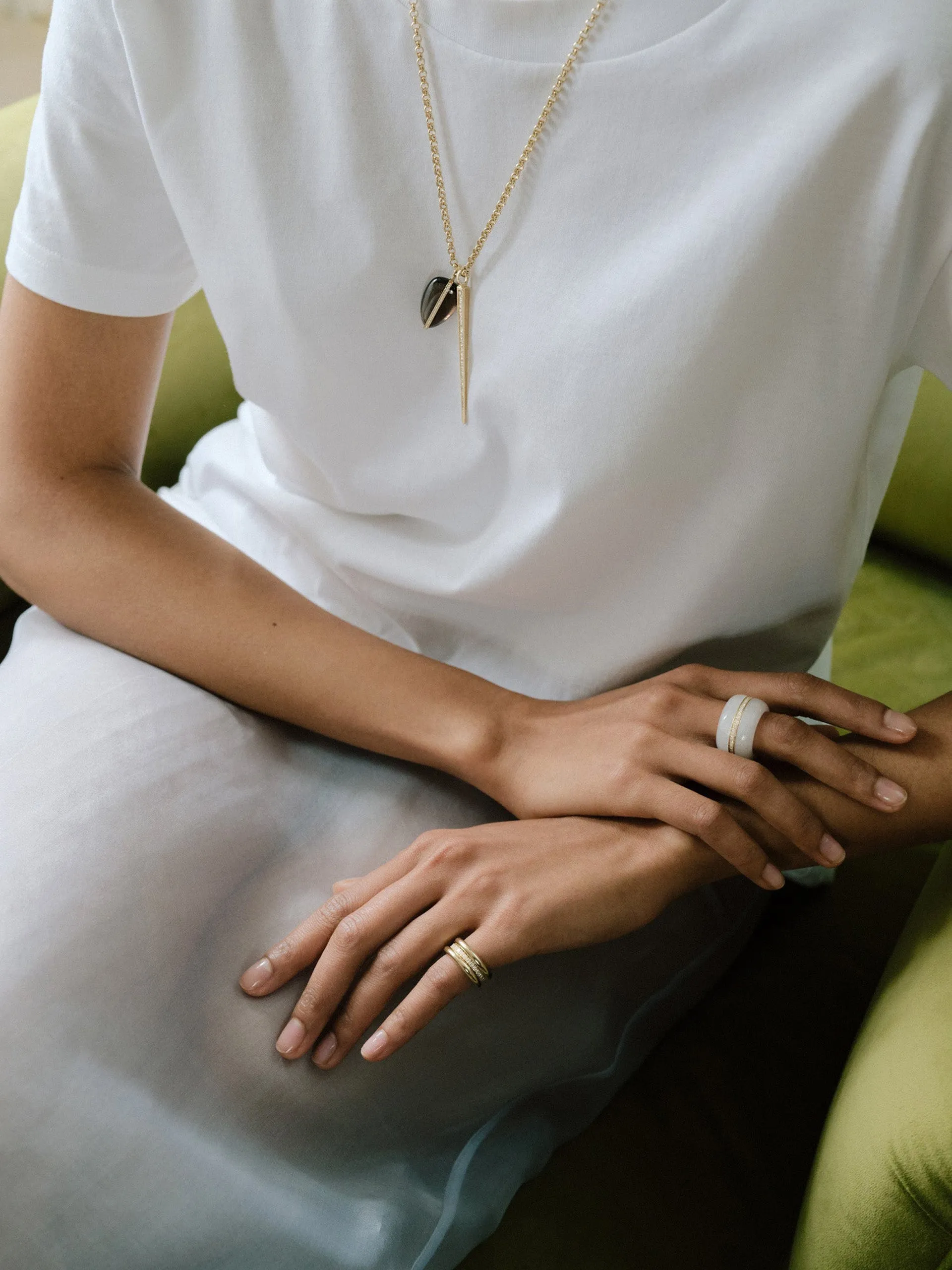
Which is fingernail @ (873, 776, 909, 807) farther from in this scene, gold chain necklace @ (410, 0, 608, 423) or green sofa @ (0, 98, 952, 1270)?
gold chain necklace @ (410, 0, 608, 423)

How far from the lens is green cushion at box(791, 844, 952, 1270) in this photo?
563 millimetres

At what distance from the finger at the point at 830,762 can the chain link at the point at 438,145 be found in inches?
14.7

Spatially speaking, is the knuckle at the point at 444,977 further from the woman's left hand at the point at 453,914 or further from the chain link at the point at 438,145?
the chain link at the point at 438,145

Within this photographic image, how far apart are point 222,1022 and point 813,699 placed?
17.4 inches

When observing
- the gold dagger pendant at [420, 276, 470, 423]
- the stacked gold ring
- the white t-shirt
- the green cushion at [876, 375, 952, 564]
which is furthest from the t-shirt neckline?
the green cushion at [876, 375, 952, 564]

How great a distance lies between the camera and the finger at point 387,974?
2.24 feet

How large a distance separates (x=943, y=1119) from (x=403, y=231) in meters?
0.64

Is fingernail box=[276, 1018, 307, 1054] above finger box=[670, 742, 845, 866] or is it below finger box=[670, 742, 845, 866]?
below

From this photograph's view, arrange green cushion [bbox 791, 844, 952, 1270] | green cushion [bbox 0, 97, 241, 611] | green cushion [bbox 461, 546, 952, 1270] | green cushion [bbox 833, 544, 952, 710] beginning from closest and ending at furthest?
green cushion [bbox 791, 844, 952, 1270]
green cushion [bbox 461, 546, 952, 1270]
green cushion [bbox 833, 544, 952, 710]
green cushion [bbox 0, 97, 241, 611]

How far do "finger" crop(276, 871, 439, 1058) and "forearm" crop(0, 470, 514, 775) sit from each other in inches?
5.2

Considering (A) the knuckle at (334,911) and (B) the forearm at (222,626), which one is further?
(B) the forearm at (222,626)

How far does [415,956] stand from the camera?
2.26 feet

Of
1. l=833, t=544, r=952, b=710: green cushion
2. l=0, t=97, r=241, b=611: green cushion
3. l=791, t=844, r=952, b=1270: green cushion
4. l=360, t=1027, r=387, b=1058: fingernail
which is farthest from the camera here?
l=0, t=97, r=241, b=611: green cushion

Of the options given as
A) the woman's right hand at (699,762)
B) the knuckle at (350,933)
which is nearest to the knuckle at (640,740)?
the woman's right hand at (699,762)
